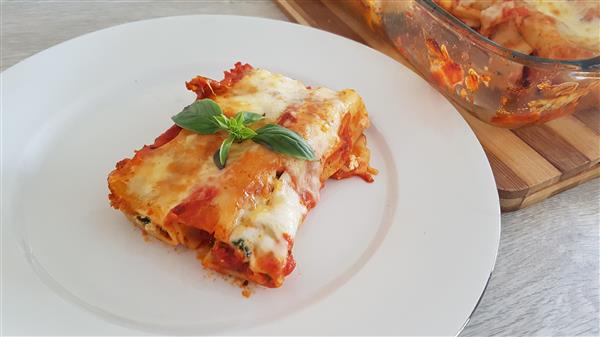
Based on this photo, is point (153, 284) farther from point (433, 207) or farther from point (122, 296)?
point (433, 207)

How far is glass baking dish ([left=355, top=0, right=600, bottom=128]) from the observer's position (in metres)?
1.81

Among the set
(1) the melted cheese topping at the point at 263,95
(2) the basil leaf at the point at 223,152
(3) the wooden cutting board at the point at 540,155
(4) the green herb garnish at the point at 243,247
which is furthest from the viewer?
(3) the wooden cutting board at the point at 540,155

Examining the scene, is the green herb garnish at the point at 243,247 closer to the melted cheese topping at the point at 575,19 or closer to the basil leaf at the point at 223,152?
the basil leaf at the point at 223,152

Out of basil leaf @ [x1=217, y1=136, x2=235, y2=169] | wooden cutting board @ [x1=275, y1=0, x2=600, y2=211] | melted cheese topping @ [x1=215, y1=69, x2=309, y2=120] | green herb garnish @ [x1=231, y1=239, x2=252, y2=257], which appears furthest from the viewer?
wooden cutting board @ [x1=275, y1=0, x2=600, y2=211]

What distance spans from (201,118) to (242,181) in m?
0.23

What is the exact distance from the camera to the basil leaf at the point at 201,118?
5.38 ft

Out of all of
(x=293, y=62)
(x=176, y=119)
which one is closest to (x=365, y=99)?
(x=293, y=62)

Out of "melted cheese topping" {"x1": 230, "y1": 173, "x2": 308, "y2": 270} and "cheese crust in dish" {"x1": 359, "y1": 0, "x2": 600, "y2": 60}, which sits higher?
"cheese crust in dish" {"x1": 359, "y1": 0, "x2": 600, "y2": 60}

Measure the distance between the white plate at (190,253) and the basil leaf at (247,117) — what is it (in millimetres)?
304

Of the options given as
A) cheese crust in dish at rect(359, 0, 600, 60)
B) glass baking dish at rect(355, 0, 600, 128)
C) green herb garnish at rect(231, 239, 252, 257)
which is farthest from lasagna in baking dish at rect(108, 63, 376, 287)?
cheese crust in dish at rect(359, 0, 600, 60)

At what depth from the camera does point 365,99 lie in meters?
2.06

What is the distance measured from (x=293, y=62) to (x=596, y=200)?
106cm

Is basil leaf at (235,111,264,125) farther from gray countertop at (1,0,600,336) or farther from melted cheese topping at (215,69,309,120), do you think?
gray countertop at (1,0,600,336)

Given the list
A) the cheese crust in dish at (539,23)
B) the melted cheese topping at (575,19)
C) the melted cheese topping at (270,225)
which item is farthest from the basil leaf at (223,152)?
the melted cheese topping at (575,19)
